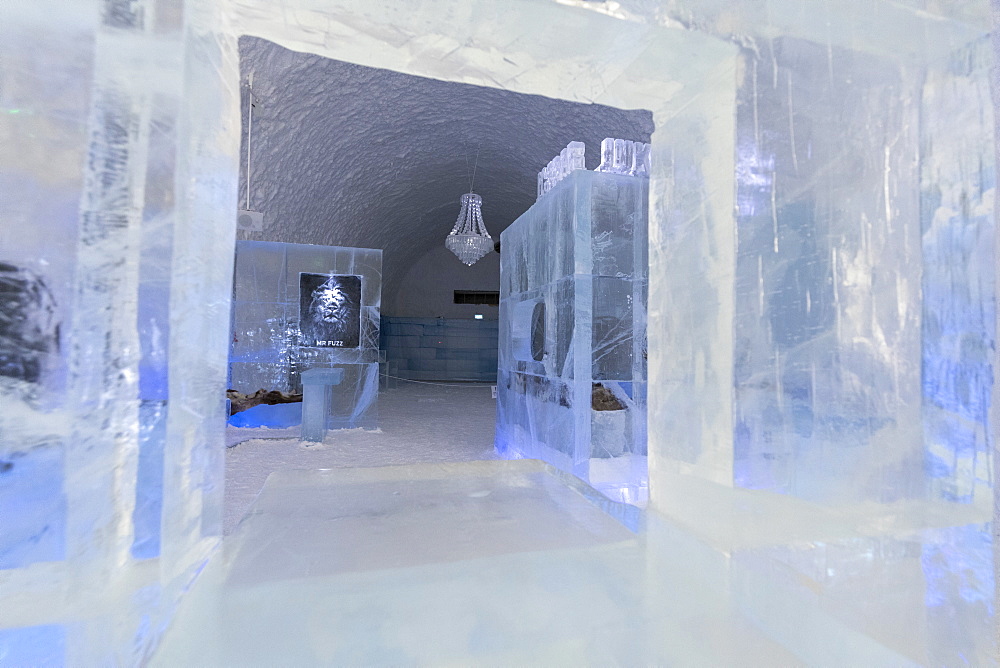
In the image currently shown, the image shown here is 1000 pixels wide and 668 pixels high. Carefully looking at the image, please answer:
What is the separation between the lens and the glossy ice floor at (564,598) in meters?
0.78

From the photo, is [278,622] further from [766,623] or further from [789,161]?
[789,161]

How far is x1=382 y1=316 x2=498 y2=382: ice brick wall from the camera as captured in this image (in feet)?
45.4

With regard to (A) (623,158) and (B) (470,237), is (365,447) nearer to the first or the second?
(A) (623,158)

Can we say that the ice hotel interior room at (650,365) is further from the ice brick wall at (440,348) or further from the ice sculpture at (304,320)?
the ice brick wall at (440,348)

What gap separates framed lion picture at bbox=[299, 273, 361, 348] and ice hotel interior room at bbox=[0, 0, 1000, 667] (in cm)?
490

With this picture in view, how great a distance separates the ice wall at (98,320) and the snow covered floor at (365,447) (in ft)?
6.81

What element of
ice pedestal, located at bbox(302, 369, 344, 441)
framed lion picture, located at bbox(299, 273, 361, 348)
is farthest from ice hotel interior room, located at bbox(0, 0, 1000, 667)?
framed lion picture, located at bbox(299, 273, 361, 348)

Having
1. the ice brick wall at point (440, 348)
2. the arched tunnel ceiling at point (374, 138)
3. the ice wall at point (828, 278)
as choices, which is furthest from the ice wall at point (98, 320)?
the ice brick wall at point (440, 348)

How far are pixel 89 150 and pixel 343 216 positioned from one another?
8493 millimetres

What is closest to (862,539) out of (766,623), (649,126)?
(766,623)

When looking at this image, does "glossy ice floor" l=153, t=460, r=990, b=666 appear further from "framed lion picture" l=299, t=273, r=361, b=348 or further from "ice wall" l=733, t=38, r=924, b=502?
"framed lion picture" l=299, t=273, r=361, b=348

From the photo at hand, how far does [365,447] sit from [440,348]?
9.16m

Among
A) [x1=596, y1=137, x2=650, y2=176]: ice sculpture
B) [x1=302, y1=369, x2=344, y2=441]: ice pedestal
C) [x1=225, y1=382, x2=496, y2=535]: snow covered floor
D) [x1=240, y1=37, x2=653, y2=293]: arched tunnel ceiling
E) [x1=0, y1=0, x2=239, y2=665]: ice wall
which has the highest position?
[x1=240, y1=37, x2=653, y2=293]: arched tunnel ceiling

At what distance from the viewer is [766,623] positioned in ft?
2.93
